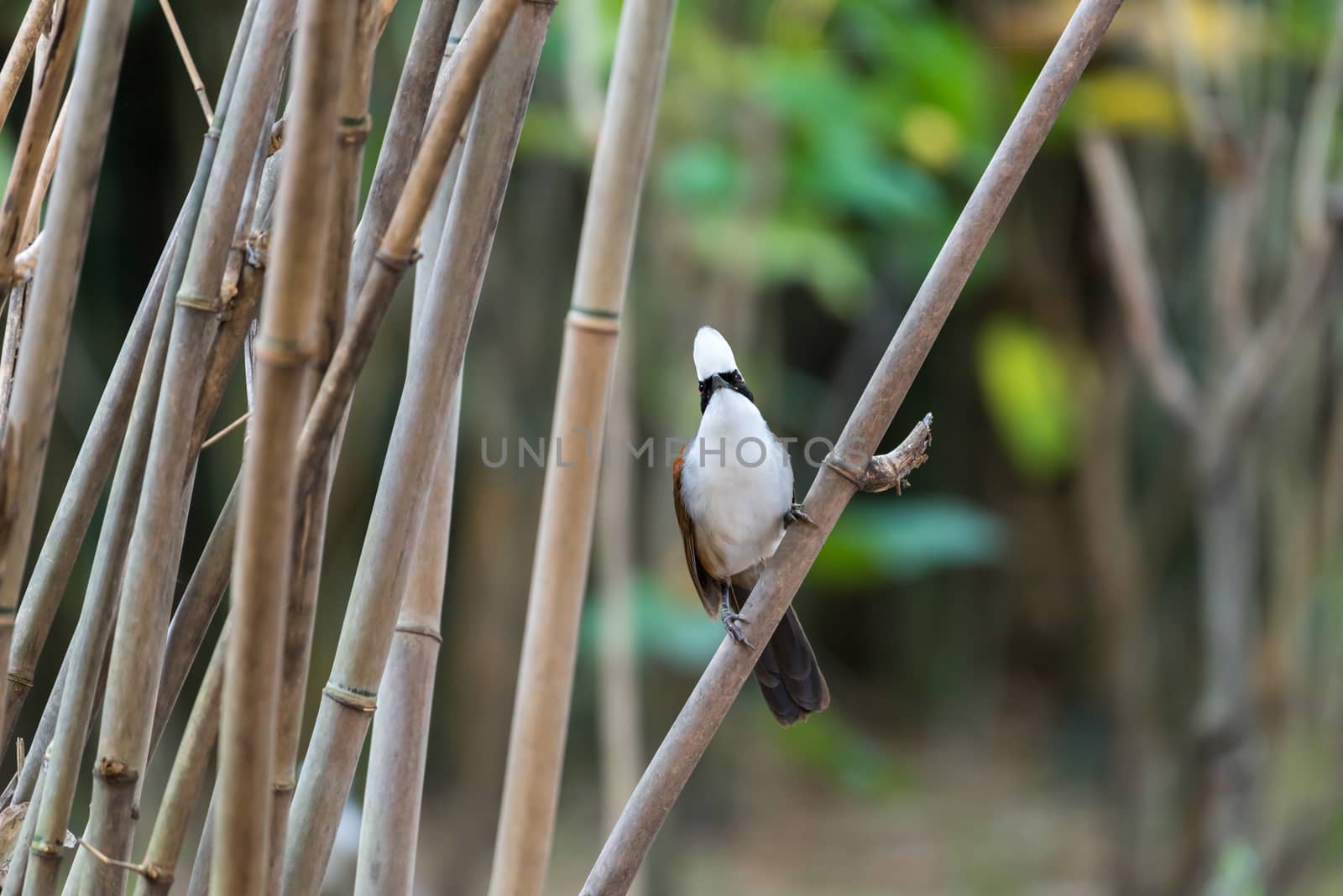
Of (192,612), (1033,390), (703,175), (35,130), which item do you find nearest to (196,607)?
(192,612)

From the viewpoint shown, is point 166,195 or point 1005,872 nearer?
point 166,195

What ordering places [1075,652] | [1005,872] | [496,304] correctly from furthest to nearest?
[1075,652]
[1005,872]
[496,304]

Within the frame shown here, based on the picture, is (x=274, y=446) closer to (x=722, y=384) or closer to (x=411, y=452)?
(x=411, y=452)

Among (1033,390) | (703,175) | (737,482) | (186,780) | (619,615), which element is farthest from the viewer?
(1033,390)

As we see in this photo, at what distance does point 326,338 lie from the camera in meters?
0.43

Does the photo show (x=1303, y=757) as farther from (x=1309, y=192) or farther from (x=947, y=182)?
(x=947, y=182)

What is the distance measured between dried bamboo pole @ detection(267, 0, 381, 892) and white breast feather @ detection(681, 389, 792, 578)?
0.79 metres

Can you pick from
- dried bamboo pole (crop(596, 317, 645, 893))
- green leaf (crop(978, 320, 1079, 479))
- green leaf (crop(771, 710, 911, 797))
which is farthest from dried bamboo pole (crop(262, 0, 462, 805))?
green leaf (crop(978, 320, 1079, 479))

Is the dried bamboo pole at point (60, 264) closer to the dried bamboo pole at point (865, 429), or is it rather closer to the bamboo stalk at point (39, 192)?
the bamboo stalk at point (39, 192)

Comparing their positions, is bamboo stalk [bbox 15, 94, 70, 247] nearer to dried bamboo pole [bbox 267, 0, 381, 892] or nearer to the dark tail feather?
dried bamboo pole [bbox 267, 0, 381, 892]

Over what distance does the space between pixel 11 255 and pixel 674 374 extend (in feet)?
6.21

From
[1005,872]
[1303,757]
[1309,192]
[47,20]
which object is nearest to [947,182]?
[1309,192]

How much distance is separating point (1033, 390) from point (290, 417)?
287 cm

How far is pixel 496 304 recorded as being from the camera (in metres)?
2.80
